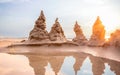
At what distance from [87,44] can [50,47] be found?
13.3 m

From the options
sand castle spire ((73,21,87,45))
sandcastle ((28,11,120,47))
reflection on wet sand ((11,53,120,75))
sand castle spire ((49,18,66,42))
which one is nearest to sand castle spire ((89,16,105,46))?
sandcastle ((28,11,120,47))

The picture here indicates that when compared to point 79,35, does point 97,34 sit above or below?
above

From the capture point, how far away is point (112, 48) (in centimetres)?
2484

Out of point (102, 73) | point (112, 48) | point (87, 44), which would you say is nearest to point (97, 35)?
point (87, 44)

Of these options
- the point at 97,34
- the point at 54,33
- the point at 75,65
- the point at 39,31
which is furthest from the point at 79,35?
the point at 75,65

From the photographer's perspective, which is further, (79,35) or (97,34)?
(79,35)

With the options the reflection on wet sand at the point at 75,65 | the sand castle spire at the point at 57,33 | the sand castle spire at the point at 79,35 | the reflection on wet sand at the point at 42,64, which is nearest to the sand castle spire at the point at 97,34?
the sand castle spire at the point at 79,35

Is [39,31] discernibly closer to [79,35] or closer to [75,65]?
[79,35]

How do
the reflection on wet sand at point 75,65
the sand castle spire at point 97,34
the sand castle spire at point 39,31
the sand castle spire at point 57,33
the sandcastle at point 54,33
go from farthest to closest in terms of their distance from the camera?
the sand castle spire at point 97,34 < the sand castle spire at point 57,33 < the sandcastle at point 54,33 < the sand castle spire at point 39,31 < the reflection on wet sand at point 75,65

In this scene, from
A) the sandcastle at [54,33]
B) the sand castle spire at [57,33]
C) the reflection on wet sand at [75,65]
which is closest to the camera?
the reflection on wet sand at [75,65]

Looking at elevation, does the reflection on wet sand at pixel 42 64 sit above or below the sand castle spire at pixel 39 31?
below

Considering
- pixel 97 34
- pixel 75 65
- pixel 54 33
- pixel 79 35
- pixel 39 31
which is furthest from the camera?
pixel 79 35

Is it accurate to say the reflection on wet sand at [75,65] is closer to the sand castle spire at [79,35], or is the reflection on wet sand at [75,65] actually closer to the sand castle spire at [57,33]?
the sand castle spire at [57,33]

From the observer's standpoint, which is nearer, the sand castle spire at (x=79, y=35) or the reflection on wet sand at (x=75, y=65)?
the reflection on wet sand at (x=75, y=65)
